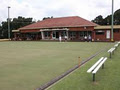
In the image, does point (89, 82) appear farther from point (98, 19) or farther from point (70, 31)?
point (98, 19)

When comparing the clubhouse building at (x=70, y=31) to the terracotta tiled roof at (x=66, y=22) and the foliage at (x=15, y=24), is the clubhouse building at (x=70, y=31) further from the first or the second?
the foliage at (x=15, y=24)

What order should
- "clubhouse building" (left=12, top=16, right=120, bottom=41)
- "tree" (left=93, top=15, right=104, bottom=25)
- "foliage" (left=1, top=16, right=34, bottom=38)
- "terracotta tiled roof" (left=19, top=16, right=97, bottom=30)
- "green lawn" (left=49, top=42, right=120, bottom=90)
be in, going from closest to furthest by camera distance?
"green lawn" (left=49, top=42, right=120, bottom=90)
"clubhouse building" (left=12, top=16, right=120, bottom=41)
"terracotta tiled roof" (left=19, top=16, right=97, bottom=30)
"foliage" (left=1, top=16, right=34, bottom=38)
"tree" (left=93, top=15, right=104, bottom=25)

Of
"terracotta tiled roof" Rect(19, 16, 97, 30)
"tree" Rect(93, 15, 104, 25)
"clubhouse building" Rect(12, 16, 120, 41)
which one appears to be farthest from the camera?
"tree" Rect(93, 15, 104, 25)

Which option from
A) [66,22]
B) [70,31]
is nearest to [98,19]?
[66,22]

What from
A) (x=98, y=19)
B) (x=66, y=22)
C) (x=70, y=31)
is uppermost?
(x=98, y=19)

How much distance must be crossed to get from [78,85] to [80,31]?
3567 centimetres

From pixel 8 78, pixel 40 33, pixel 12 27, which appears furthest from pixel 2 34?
pixel 8 78

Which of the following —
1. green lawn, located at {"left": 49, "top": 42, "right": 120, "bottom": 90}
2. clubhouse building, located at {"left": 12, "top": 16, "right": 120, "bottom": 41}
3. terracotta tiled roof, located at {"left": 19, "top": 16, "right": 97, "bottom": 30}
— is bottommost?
green lawn, located at {"left": 49, "top": 42, "right": 120, "bottom": 90}

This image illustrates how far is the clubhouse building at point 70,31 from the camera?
37.2 meters

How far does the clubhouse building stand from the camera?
37.2 metres

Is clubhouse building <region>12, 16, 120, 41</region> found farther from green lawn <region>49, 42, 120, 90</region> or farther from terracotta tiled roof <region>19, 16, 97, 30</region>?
green lawn <region>49, 42, 120, 90</region>

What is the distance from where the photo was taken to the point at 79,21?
42.6 meters

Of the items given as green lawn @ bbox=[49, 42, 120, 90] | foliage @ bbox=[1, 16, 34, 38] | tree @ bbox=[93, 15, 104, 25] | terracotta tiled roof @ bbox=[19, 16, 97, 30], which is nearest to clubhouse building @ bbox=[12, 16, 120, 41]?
terracotta tiled roof @ bbox=[19, 16, 97, 30]

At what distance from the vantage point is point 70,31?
137ft
